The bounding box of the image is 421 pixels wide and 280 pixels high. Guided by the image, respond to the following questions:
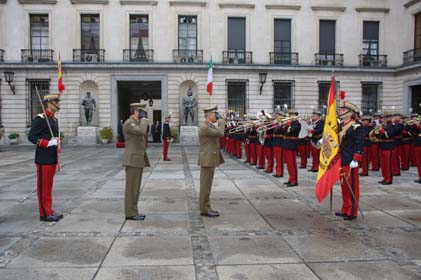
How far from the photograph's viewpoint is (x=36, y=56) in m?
28.3

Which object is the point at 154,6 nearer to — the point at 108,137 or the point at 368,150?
the point at 108,137

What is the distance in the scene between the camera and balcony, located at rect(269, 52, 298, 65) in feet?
97.1

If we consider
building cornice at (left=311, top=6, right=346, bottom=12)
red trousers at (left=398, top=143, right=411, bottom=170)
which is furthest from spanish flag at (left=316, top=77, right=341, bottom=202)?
building cornice at (left=311, top=6, right=346, bottom=12)

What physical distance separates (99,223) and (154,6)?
2489 centimetres

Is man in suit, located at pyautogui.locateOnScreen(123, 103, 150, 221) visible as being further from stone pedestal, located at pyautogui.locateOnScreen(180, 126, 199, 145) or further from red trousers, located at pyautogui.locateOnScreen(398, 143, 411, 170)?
stone pedestal, located at pyautogui.locateOnScreen(180, 126, 199, 145)

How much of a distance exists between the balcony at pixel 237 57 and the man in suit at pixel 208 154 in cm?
2248

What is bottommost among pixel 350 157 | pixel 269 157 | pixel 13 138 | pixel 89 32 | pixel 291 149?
pixel 13 138

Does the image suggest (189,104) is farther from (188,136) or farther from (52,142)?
(52,142)

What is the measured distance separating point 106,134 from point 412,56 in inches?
920

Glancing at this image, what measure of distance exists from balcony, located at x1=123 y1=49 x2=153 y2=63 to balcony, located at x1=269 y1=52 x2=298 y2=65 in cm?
915

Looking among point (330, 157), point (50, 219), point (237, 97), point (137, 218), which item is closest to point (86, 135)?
point (237, 97)

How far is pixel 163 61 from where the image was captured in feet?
94.4

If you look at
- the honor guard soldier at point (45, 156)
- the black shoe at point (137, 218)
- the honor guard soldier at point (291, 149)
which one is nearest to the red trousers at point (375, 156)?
the honor guard soldier at point (291, 149)

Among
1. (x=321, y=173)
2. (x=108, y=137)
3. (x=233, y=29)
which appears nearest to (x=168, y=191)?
(x=321, y=173)
